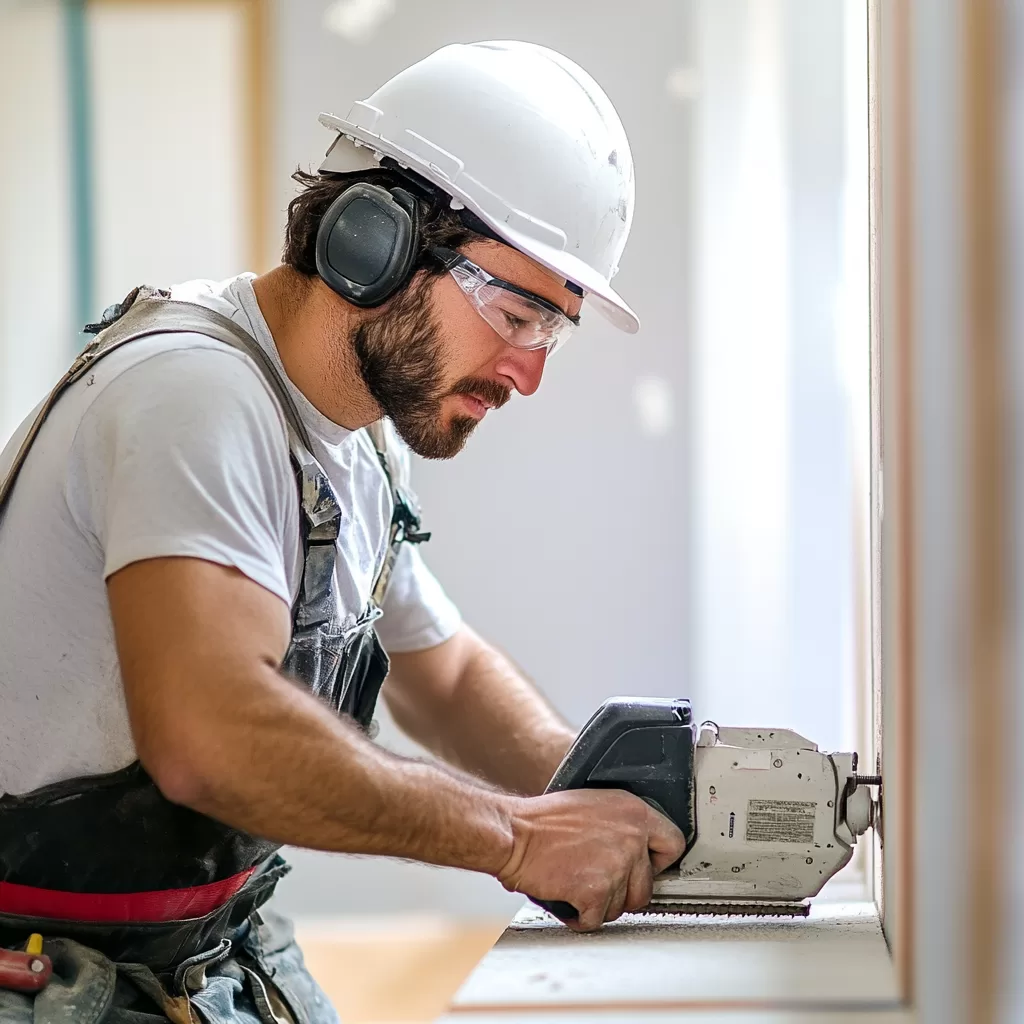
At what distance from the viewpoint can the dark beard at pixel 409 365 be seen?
1.46 meters

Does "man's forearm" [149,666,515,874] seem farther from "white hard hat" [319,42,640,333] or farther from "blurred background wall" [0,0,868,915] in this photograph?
"blurred background wall" [0,0,868,915]

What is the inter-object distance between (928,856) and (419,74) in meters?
1.13

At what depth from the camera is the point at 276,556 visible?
117 centimetres

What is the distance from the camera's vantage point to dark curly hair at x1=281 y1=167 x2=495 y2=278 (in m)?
1.45

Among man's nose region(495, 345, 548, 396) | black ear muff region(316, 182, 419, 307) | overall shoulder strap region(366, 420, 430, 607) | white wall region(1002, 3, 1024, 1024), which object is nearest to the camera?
white wall region(1002, 3, 1024, 1024)

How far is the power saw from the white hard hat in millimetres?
559

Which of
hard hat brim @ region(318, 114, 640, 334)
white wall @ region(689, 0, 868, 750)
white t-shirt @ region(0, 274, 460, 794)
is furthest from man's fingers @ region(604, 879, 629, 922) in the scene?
white wall @ region(689, 0, 868, 750)

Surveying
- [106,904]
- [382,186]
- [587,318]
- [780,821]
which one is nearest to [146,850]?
[106,904]

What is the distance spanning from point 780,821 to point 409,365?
0.69 metres

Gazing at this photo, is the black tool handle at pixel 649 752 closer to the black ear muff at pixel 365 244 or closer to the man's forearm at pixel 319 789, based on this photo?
the man's forearm at pixel 319 789

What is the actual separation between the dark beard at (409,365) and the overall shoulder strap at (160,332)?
11cm

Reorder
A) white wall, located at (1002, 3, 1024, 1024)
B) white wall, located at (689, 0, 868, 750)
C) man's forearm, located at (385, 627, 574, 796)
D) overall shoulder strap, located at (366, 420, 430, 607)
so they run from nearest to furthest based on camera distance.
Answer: white wall, located at (1002, 3, 1024, 1024)
overall shoulder strap, located at (366, 420, 430, 607)
man's forearm, located at (385, 627, 574, 796)
white wall, located at (689, 0, 868, 750)

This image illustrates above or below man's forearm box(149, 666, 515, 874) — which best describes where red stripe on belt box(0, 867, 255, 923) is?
below

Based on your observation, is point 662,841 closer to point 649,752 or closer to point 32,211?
point 649,752
